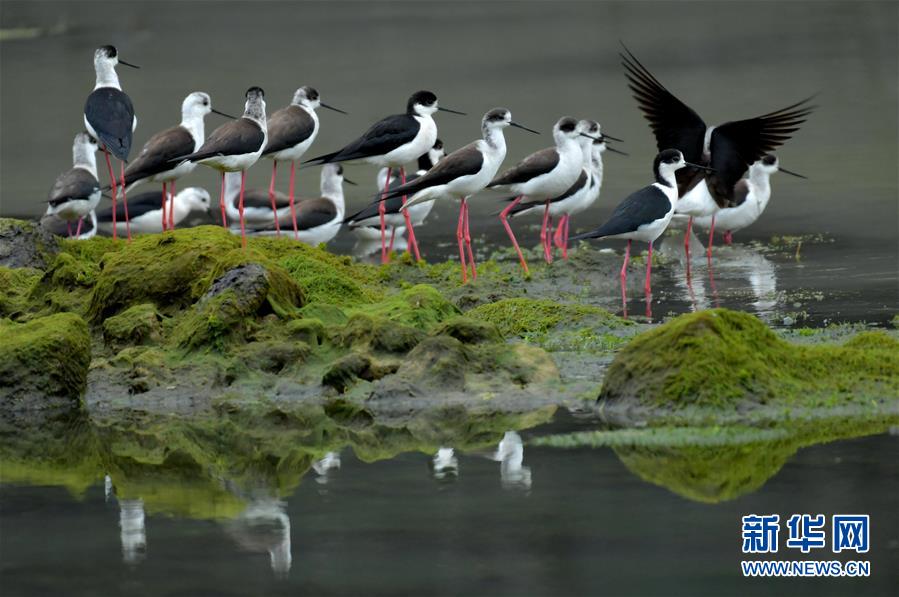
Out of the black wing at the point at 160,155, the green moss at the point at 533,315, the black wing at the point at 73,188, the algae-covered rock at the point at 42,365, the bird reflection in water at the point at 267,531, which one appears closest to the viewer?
the bird reflection in water at the point at 267,531

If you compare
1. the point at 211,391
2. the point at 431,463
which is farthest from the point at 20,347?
the point at 431,463

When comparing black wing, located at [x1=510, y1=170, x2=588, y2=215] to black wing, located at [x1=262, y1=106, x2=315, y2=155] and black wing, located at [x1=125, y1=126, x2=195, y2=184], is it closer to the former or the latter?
black wing, located at [x1=262, y1=106, x2=315, y2=155]

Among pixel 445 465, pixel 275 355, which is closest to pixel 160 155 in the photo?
pixel 275 355

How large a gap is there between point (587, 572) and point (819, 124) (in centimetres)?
1766

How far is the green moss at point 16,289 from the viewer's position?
10.5 m

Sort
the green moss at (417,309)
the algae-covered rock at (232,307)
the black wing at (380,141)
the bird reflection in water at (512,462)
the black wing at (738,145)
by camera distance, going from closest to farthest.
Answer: the bird reflection in water at (512,462)
the algae-covered rock at (232,307)
the green moss at (417,309)
the black wing at (738,145)
the black wing at (380,141)

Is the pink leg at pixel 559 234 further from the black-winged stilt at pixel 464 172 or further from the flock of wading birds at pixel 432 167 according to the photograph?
the black-winged stilt at pixel 464 172

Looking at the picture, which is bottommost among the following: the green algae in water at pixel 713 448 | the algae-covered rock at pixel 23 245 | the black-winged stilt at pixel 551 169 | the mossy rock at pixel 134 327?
the green algae in water at pixel 713 448

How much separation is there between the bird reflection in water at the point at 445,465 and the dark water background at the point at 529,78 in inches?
159

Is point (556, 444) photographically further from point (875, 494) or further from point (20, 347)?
point (20, 347)

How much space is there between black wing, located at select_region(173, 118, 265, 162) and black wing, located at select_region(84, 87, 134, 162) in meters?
1.11

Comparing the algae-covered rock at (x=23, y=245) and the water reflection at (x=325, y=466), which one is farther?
the algae-covered rock at (x=23, y=245)

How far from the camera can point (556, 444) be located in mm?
7367

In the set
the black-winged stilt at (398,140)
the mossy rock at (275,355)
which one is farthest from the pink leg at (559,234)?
the mossy rock at (275,355)
